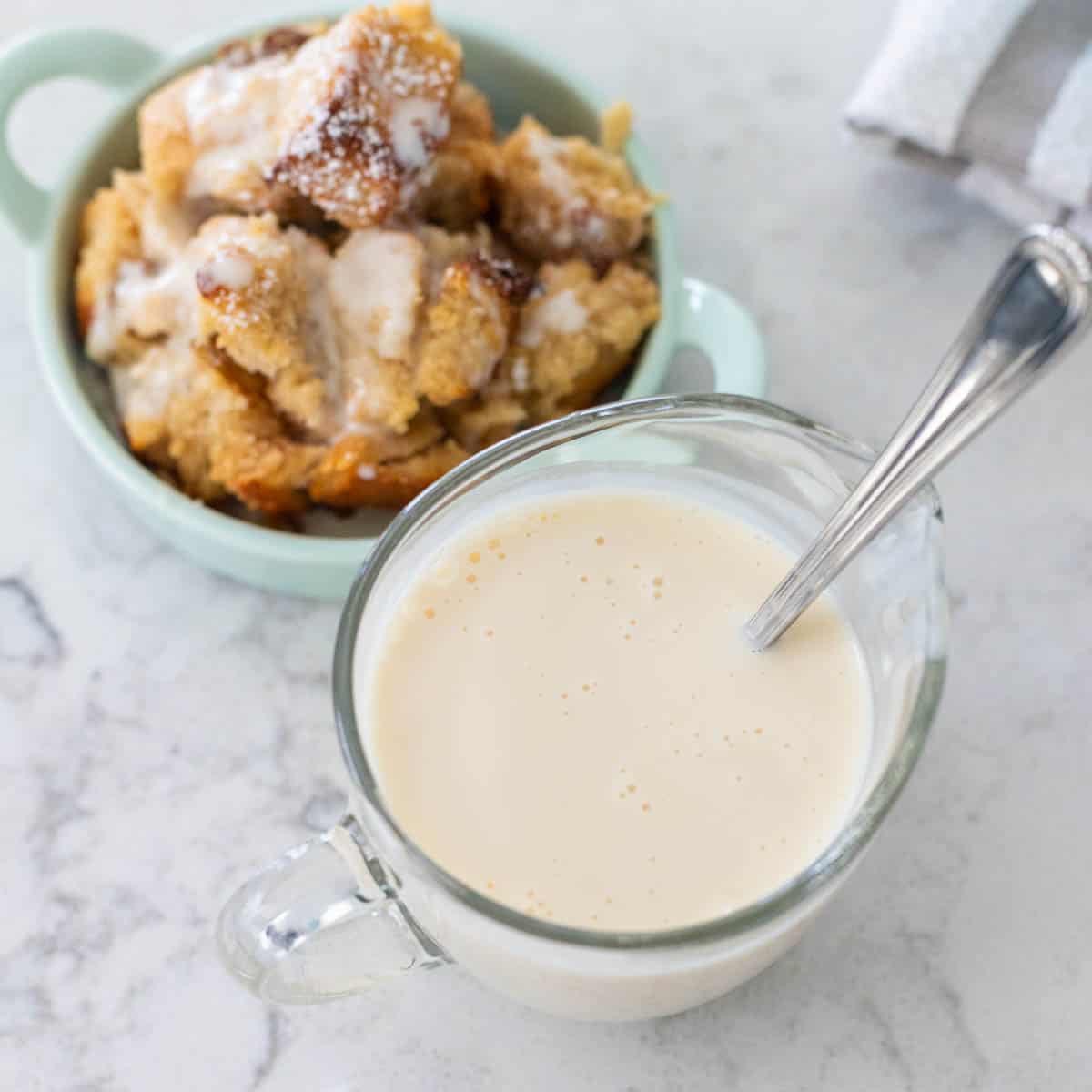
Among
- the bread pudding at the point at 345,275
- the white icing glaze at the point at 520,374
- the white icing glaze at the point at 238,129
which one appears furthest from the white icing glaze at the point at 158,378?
the white icing glaze at the point at 520,374

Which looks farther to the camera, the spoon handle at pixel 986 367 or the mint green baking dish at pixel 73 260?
the mint green baking dish at pixel 73 260

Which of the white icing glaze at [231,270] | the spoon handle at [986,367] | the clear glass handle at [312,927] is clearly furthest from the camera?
the white icing glaze at [231,270]

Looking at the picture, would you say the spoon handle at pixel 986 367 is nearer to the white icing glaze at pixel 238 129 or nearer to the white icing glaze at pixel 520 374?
the white icing glaze at pixel 520 374

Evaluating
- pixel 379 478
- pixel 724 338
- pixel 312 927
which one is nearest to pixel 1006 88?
pixel 724 338

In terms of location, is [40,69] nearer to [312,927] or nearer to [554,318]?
[554,318]

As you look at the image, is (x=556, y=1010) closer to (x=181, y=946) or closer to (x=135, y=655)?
(x=181, y=946)

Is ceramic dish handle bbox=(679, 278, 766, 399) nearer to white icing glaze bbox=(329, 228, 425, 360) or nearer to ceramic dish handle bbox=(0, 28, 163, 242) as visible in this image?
white icing glaze bbox=(329, 228, 425, 360)
